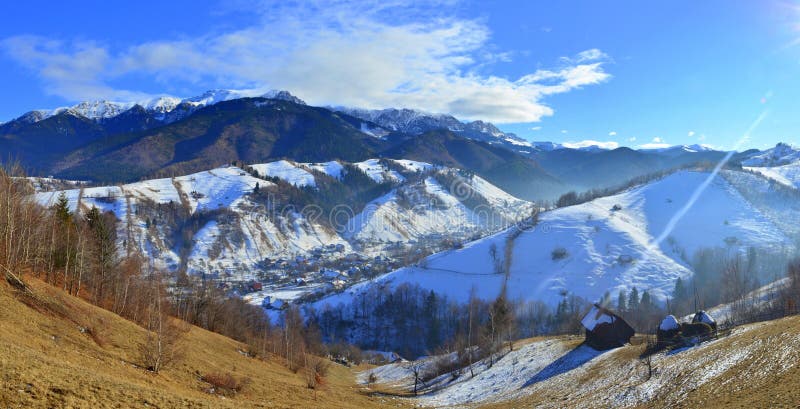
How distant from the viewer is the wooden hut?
53.2m

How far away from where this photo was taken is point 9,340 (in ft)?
70.9

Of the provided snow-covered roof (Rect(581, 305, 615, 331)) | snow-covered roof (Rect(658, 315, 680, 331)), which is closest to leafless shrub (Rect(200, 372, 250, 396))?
snow-covered roof (Rect(658, 315, 680, 331))

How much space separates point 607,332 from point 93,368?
51.6 metres

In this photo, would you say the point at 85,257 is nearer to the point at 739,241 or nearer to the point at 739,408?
the point at 739,408

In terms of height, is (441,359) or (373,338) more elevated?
(441,359)

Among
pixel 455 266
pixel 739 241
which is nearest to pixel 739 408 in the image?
pixel 455 266

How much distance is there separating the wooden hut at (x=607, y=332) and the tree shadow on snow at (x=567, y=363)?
4.30ft

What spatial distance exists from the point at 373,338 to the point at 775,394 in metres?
139

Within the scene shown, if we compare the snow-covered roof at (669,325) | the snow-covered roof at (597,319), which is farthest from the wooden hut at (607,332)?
the snow-covered roof at (669,325)

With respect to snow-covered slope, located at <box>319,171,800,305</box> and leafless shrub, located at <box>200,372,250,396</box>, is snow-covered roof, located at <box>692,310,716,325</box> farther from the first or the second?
snow-covered slope, located at <box>319,171,800,305</box>

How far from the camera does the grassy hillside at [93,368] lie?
53.7ft

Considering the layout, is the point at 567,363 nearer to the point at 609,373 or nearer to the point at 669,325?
the point at 609,373

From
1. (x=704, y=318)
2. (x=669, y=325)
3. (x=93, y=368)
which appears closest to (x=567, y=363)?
(x=669, y=325)

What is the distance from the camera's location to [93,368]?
23.6 m
